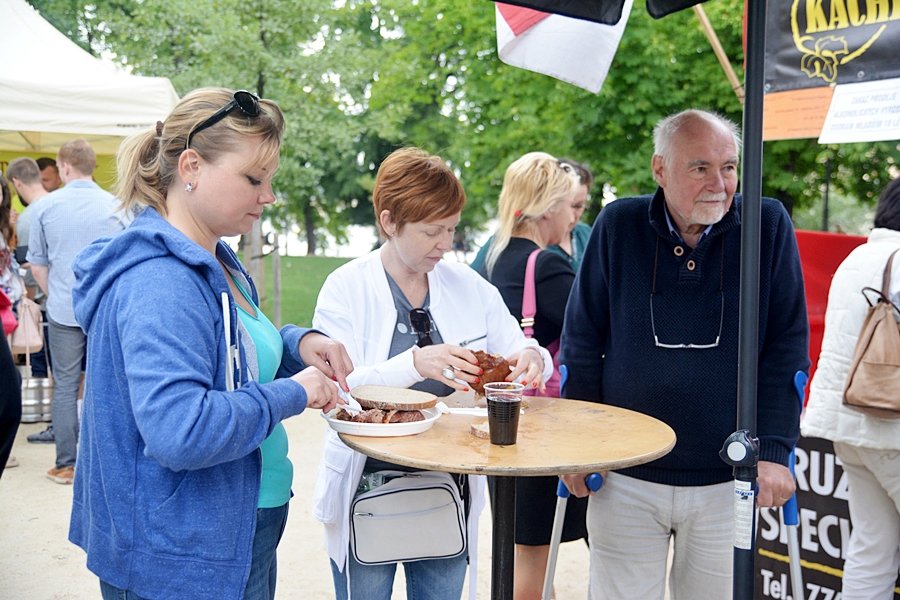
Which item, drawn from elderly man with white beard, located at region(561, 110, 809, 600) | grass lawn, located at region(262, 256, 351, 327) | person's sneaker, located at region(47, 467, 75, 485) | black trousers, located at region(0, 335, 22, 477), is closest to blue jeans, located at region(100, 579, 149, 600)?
black trousers, located at region(0, 335, 22, 477)

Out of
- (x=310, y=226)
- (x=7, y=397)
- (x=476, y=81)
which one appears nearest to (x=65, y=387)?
(x=7, y=397)

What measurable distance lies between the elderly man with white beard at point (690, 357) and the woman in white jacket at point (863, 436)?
2.42 ft

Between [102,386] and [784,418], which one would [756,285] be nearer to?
[784,418]

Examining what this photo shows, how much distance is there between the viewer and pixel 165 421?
1611mm

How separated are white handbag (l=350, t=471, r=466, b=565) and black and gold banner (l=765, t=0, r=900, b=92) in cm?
378

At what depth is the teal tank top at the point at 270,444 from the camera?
6.73ft

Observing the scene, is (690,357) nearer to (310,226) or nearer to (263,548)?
(263,548)

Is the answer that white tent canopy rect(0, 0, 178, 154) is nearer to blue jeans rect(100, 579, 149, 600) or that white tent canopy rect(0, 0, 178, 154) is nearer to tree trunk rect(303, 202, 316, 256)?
blue jeans rect(100, 579, 149, 600)

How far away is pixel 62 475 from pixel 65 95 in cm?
294

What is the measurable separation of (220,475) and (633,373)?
4.82 feet

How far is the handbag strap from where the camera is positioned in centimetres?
364

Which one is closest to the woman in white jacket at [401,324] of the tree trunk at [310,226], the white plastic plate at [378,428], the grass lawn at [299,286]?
the white plastic plate at [378,428]

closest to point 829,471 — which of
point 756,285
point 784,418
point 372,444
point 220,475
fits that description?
point 784,418

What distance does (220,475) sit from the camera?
178 cm
